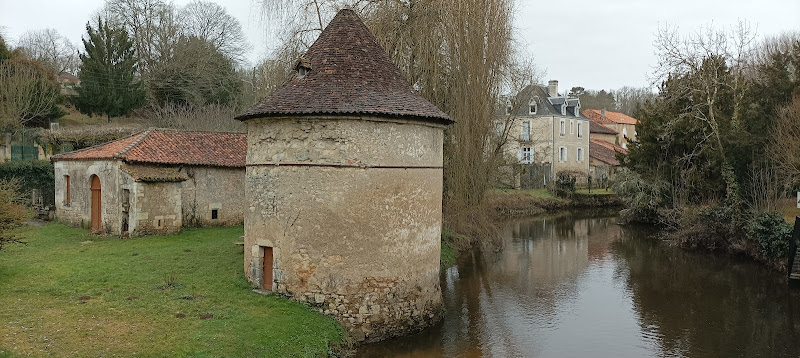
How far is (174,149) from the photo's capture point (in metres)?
19.9

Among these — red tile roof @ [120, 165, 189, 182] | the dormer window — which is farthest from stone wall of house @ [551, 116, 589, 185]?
the dormer window

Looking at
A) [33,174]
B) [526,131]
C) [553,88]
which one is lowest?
[33,174]

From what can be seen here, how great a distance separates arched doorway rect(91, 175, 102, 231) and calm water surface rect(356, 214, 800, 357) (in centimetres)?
1218

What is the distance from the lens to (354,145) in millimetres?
10438

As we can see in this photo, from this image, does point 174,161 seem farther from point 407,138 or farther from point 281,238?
point 407,138

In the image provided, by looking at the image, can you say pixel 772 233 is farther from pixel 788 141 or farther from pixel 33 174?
pixel 33 174

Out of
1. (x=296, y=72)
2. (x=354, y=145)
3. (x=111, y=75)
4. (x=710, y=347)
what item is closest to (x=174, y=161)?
(x=296, y=72)

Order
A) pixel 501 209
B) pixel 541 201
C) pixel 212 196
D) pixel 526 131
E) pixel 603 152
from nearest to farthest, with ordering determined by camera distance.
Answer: pixel 212 196 < pixel 501 209 < pixel 541 201 < pixel 526 131 < pixel 603 152

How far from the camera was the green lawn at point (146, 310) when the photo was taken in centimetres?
842

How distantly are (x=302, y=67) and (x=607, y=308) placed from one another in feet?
31.0

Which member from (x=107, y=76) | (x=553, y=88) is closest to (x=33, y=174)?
(x=107, y=76)

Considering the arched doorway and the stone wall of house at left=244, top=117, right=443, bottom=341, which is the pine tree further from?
the stone wall of house at left=244, top=117, right=443, bottom=341

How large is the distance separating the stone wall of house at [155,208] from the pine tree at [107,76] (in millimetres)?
18845

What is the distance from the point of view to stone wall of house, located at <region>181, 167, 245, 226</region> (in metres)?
20.0
